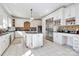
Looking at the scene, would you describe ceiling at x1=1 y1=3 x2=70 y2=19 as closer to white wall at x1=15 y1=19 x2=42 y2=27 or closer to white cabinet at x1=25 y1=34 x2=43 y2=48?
white cabinet at x1=25 y1=34 x2=43 y2=48

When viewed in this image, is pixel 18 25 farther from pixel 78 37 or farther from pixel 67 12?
pixel 78 37

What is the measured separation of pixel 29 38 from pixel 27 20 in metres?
6.62

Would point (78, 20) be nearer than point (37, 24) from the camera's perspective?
Yes

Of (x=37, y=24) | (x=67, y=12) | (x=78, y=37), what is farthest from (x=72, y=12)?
(x=37, y=24)

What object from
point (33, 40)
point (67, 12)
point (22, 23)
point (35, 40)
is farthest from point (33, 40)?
point (22, 23)

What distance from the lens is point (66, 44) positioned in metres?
6.14

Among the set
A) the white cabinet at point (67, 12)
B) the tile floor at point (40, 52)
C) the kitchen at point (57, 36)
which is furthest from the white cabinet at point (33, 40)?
the white cabinet at point (67, 12)

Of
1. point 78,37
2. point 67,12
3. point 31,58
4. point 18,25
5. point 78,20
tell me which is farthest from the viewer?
point 18,25

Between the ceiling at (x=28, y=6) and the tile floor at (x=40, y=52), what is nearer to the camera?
the tile floor at (x=40, y=52)

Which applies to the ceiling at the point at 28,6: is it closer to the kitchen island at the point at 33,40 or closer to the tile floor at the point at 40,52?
the kitchen island at the point at 33,40

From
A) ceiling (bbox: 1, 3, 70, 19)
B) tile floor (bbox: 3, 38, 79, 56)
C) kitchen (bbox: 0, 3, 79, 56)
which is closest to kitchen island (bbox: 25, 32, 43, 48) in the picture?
kitchen (bbox: 0, 3, 79, 56)

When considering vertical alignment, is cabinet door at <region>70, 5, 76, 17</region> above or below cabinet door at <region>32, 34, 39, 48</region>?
above

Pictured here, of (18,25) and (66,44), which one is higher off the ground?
(18,25)

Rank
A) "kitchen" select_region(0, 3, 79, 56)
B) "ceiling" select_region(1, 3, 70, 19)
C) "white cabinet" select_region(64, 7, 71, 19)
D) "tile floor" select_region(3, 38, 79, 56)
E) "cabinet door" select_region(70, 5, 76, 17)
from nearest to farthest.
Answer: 1. "tile floor" select_region(3, 38, 79, 56)
2. "kitchen" select_region(0, 3, 79, 56)
3. "cabinet door" select_region(70, 5, 76, 17)
4. "ceiling" select_region(1, 3, 70, 19)
5. "white cabinet" select_region(64, 7, 71, 19)
